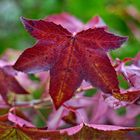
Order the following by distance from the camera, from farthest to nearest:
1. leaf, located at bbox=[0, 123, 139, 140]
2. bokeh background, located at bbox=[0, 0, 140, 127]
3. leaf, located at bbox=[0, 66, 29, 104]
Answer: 1. bokeh background, located at bbox=[0, 0, 140, 127]
2. leaf, located at bbox=[0, 66, 29, 104]
3. leaf, located at bbox=[0, 123, 139, 140]

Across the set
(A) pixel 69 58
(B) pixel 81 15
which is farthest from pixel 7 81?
(B) pixel 81 15

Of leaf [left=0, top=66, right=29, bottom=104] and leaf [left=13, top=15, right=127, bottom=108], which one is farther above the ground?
leaf [left=13, top=15, right=127, bottom=108]

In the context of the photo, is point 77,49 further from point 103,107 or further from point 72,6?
point 72,6

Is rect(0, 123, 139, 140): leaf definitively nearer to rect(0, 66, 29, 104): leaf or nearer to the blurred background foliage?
rect(0, 66, 29, 104): leaf

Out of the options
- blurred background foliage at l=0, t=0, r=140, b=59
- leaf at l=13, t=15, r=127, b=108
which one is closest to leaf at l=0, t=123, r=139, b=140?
leaf at l=13, t=15, r=127, b=108

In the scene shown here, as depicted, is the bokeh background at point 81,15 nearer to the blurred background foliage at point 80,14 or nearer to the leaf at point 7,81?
the blurred background foliage at point 80,14

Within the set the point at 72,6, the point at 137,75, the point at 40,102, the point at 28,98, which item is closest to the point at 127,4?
the point at 72,6
